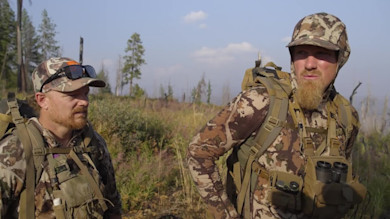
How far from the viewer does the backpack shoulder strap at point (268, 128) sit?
1861 millimetres

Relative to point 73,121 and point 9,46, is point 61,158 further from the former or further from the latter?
point 9,46

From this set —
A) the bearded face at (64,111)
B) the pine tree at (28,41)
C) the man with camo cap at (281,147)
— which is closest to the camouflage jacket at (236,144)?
the man with camo cap at (281,147)

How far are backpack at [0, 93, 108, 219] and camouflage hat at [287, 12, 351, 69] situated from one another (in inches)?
66.1

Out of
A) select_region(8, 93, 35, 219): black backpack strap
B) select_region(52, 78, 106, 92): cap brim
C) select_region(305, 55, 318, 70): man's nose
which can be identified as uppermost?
select_region(305, 55, 318, 70): man's nose

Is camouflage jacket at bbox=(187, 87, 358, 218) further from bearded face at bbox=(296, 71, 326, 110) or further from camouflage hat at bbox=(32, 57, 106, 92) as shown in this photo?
camouflage hat at bbox=(32, 57, 106, 92)

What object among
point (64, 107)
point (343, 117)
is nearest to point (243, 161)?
point (343, 117)

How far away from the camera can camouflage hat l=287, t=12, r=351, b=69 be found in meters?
2.05

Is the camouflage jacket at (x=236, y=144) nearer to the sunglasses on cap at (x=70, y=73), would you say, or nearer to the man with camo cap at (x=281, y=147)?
the man with camo cap at (x=281, y=147)

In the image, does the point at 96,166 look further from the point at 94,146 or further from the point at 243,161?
the point at 243,161

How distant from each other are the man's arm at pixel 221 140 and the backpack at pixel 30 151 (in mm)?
707

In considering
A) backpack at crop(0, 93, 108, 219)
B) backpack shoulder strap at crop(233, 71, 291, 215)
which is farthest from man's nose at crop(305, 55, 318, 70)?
backpack at crop(0, 93, 108, 219)

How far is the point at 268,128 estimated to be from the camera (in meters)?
1.86

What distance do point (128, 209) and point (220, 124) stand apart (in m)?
2.57

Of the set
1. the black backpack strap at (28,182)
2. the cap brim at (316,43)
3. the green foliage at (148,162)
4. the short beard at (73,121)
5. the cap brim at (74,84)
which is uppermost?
the cap brim at (316,43)
